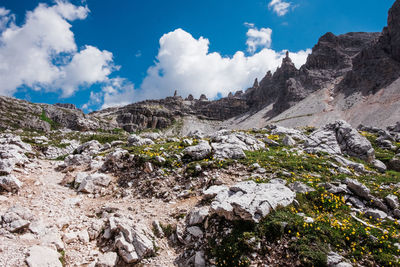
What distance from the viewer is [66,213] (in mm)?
10875

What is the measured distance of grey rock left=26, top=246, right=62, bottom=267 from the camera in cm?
709

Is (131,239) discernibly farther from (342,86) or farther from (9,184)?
(342,86)

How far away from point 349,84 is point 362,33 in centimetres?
10481

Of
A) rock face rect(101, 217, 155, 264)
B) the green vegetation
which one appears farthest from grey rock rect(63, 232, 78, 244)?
the green vegetation

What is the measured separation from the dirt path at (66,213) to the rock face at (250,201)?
235 centimetres

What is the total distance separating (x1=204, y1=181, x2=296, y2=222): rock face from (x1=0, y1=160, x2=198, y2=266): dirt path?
2.35 meters

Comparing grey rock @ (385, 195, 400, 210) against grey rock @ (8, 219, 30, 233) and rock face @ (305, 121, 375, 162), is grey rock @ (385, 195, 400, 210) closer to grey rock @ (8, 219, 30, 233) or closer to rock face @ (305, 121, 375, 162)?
rock face @ (305, 121, 375, 162)

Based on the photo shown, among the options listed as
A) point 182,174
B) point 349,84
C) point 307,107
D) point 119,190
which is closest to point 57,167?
point 119,190

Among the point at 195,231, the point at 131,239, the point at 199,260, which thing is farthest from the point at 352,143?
the point at 131,239

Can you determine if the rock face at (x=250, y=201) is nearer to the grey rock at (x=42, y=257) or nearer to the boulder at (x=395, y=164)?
the grey rock at (x=42, y=257)

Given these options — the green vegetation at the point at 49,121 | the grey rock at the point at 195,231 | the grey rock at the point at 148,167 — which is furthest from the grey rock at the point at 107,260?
the green vegetation at the point at 49,121

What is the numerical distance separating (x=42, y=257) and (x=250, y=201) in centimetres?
864

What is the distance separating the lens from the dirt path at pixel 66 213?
8.02 metres

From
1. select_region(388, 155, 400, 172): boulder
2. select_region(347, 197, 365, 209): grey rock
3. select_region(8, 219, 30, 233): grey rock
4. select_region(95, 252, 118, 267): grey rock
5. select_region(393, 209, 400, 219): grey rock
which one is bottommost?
select_region(388, 155, 400, 172): boulder
